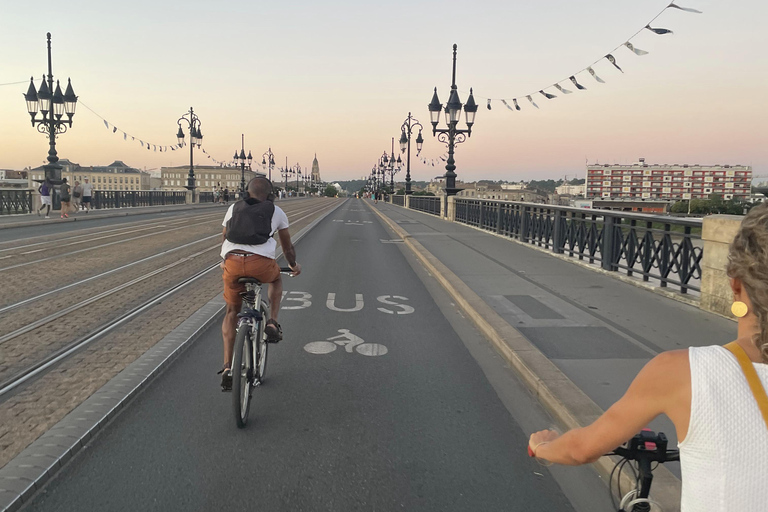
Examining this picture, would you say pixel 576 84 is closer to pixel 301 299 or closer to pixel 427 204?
pixel 301 299

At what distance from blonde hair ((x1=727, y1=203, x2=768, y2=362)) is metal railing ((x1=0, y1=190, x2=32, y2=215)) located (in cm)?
3285

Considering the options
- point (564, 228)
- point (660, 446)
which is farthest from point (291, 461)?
point (564, 228)

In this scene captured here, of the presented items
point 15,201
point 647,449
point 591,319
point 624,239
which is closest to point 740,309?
point 647,449

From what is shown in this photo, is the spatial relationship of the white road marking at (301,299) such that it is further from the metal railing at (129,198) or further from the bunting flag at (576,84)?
the metal railing at (129,198)

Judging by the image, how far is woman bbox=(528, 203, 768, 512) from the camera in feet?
4.23

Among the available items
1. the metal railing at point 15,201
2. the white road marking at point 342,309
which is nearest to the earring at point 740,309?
the white road marking at point 342,309

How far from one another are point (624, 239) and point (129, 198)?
4030cm

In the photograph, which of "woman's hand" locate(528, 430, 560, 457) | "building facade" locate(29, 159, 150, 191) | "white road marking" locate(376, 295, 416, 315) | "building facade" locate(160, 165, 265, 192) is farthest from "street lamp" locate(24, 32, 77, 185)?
"building facade" locate(29, 159, 150, 191)

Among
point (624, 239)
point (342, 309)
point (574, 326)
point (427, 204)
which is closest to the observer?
point (574, 326)

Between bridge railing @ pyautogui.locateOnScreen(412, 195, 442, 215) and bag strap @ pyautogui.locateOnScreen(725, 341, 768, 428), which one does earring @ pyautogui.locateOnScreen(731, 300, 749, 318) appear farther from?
bridge railing @ pyautogui.locateOnScreen(412, 195, 442, 215)

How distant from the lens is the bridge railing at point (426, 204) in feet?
120

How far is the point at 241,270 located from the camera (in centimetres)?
434

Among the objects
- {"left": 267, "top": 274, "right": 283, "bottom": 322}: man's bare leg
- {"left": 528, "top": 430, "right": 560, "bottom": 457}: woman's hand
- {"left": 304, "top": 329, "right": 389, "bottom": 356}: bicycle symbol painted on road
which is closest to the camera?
{"left": 528, "top": 430, "right": 560, "bottom": 457}: woman's hand

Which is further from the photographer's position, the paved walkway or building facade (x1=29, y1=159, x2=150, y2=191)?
building facade (x1=29, y1=159, x2=150, y2=191)
